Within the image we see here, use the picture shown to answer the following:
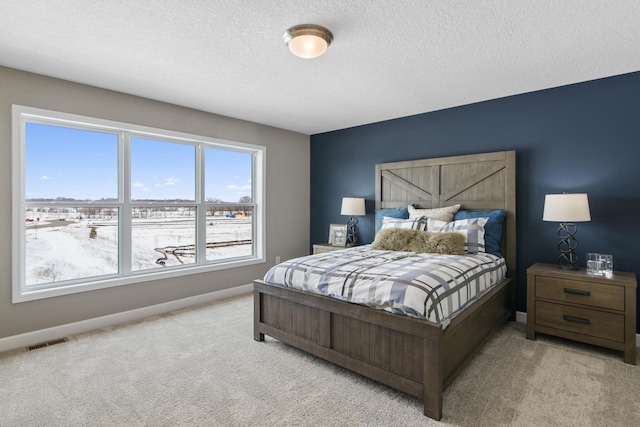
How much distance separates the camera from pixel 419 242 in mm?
3309

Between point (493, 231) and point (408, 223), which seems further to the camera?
point (408, 223)

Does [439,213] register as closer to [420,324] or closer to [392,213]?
[392,213]

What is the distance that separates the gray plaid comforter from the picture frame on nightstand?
1.62m

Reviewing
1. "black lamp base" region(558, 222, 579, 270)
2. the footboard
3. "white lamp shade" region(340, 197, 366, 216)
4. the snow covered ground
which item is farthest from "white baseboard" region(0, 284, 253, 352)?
"black lamp base" region(558, 222, 579, 270)

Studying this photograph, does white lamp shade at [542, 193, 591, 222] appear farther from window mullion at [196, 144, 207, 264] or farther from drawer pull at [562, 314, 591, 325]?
window mullion at [196, 144, 207, 264]

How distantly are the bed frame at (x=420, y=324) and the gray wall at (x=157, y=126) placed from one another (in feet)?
5.37

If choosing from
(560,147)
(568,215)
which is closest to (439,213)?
(568,215)

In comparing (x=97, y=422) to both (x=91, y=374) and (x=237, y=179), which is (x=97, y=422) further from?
(x=237, y=179)

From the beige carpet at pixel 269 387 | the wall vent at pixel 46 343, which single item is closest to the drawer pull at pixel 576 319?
the beige carpet at pixel 269 387

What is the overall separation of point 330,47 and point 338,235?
114 inches

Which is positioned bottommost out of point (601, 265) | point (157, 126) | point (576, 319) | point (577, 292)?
point (576, 319)

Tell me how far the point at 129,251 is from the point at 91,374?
1528 mm

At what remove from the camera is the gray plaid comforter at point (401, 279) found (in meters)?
2.04

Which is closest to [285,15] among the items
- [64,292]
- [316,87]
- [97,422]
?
[316,87]
